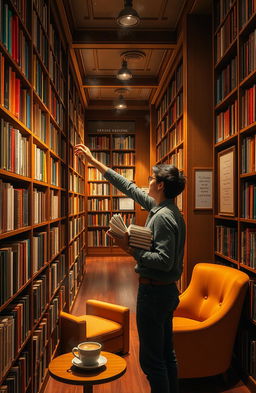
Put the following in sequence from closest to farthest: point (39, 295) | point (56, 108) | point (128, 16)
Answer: point (39, 295) → point (56, 108) → point (128, 16)

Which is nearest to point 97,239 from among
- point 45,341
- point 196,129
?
point 196,129

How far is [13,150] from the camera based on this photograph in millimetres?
1833

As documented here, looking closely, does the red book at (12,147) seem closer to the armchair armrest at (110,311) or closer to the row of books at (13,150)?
the row of books at (13,150)

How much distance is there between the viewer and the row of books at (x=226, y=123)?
2900 millimetres

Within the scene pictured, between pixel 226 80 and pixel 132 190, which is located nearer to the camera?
pixel 132 190

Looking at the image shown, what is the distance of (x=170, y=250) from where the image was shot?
187 cm

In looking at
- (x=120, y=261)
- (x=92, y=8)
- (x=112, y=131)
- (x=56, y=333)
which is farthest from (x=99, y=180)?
(x=56, y=333)

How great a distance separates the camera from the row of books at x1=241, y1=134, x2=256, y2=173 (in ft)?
8.11

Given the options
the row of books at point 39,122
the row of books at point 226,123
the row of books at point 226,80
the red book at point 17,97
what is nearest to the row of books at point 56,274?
the row of books at point 39,122

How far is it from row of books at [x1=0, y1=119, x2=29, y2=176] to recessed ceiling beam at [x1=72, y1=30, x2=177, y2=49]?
2786 millimetres

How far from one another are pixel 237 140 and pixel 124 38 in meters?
2.36

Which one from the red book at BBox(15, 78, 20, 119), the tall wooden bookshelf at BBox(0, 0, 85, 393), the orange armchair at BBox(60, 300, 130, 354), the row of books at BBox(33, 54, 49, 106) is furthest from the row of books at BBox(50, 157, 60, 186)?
the red book at BBox(15, 78, 20, 119)

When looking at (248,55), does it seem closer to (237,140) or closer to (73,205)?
(237,140)

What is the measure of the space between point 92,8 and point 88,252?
5437mm
